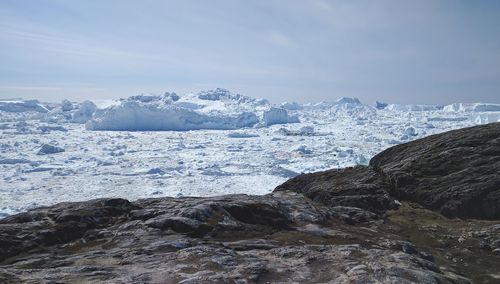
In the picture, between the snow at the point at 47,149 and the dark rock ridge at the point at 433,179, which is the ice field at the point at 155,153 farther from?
the dark rock ridge at the point at 433,179

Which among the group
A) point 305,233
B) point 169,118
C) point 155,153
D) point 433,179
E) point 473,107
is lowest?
point 155,153

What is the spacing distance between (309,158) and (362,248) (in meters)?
59.0

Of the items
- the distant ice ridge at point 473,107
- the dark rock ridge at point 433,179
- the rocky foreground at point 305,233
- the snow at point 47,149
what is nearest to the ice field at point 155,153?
the snow at point 47,149

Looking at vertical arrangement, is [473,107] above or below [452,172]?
above

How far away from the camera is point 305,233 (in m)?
12.6

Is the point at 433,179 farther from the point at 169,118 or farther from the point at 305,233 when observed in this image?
the point at 169,118

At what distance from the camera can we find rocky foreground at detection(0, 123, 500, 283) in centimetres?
898

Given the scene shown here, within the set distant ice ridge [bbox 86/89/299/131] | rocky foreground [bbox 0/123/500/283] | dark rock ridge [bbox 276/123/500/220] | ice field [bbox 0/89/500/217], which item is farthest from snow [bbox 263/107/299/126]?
rocky foreground [bbox 0/123/500/283]

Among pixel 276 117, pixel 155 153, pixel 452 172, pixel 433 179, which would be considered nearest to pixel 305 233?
pixel 433 179

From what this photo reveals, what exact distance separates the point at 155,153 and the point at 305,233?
6862 cm

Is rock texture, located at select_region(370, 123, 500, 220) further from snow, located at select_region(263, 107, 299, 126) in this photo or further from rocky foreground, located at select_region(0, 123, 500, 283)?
snow, located at select_region(263, 107, 299, 126)

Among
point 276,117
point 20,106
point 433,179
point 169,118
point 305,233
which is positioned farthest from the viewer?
point 20,106

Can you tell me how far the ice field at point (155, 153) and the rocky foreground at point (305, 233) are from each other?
30.9 meters

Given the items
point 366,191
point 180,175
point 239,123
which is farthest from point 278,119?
point 366,191
